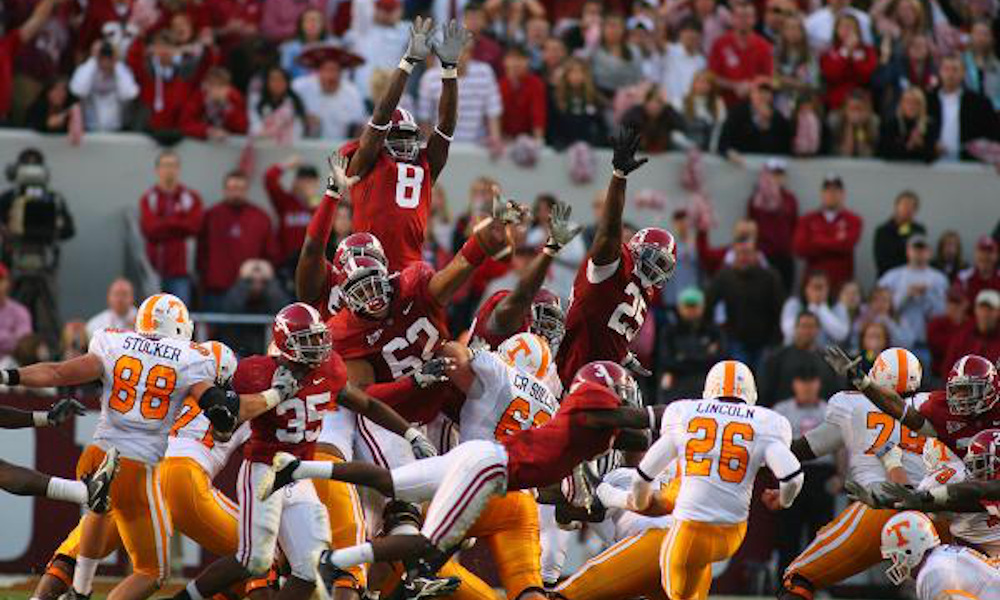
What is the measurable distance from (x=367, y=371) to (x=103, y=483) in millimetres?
1885

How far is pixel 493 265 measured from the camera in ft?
59.8

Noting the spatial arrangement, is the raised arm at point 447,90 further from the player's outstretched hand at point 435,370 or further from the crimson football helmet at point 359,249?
the player's outstretched hand at point 435,370

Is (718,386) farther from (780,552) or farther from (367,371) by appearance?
(780,552)

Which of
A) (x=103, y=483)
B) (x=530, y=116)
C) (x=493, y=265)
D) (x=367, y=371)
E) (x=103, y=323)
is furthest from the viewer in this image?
(x=530, y=116)

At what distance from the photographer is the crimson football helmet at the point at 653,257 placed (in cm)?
1344

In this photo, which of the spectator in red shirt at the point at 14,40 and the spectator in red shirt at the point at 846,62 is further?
the spectator in red shirt at the point at 846,62

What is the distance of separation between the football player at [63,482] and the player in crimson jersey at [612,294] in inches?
125

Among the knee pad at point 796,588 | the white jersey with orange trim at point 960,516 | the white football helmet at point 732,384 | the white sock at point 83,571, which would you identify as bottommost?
the knee pad at point 796,588

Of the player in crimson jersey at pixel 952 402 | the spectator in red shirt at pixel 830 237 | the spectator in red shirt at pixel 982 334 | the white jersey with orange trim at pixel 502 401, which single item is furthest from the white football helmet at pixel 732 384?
the spectator in red shirt at pixel 830 237

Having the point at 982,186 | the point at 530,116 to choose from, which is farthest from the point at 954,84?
the point at 530,116

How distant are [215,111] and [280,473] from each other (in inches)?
327

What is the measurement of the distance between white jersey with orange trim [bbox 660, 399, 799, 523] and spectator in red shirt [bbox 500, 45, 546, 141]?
7.71 meters

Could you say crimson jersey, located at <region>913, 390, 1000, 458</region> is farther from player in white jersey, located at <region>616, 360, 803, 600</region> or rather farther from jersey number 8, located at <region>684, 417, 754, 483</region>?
jersey number 8, located at <region>684, 417, 754, 483</region>

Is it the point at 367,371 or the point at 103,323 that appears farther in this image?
the point at 103,323
